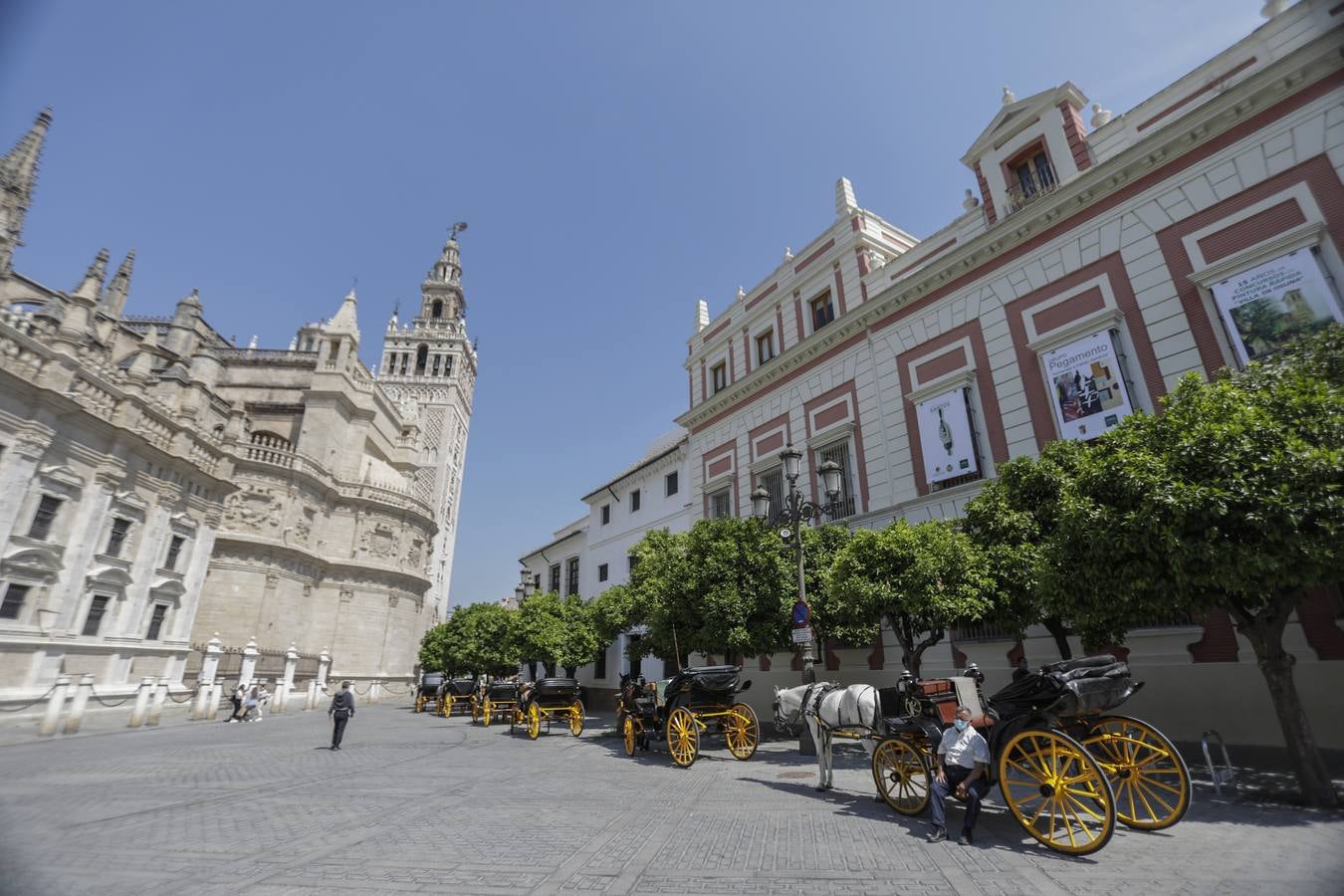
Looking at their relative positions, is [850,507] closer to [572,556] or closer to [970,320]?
[970,320]

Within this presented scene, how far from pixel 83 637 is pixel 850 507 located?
26.7m

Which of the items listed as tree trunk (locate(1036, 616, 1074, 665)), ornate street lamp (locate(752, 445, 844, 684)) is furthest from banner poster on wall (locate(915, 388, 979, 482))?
ornate street lamp (locate(752, 445, 844, 684))

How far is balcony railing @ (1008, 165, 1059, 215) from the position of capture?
46.7 ft

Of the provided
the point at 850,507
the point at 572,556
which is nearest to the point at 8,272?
the point at 572,556

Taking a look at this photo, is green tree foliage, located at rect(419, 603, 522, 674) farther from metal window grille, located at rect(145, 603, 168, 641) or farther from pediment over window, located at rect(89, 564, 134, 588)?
pediment over window, located at rect(89, 564, 134, 588)

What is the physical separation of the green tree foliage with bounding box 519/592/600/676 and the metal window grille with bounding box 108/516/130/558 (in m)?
15.2

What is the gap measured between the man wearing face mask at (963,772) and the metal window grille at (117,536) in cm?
2812

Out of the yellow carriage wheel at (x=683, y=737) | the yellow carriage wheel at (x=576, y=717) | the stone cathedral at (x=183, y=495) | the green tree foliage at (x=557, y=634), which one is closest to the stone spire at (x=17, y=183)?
the stone cathedral at (x=183, y=495)

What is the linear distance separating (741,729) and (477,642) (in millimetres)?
21517

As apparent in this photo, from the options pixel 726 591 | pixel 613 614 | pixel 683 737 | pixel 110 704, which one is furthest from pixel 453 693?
pixel 683 737

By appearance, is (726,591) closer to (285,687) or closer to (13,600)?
(13,600)

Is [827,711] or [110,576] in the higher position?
[110,576]

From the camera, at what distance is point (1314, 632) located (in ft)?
29.7

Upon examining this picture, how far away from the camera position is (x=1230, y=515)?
614cm
